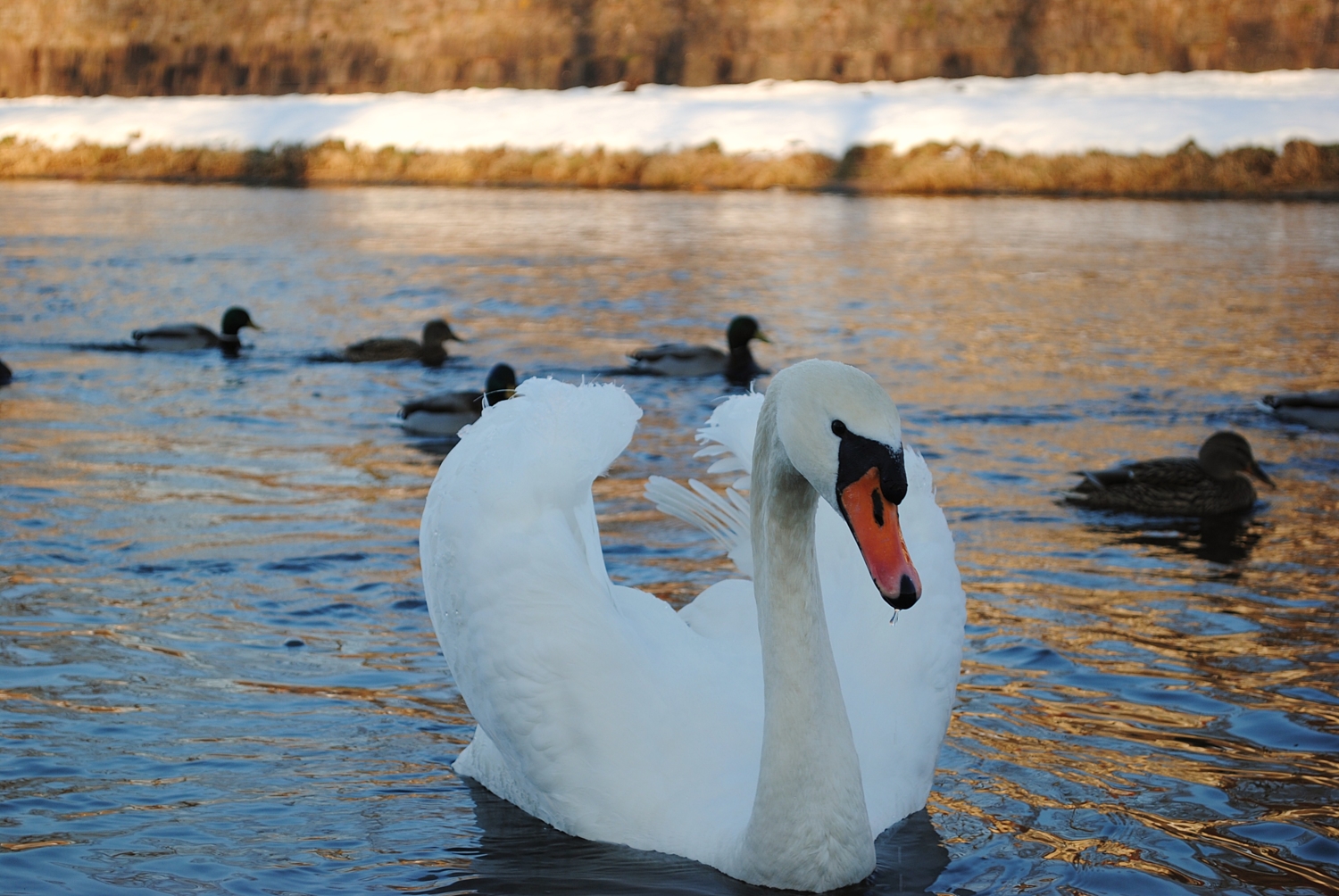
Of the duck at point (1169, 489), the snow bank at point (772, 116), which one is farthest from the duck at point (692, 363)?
the snow bank at point (772, 116)

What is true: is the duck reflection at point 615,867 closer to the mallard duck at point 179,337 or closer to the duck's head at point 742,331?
the duck's head at point 742,331

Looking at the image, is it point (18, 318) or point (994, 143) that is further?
point (994, 143)

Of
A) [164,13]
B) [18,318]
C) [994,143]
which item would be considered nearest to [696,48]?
[994,143]

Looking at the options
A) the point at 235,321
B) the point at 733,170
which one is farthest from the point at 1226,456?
the point at 733,170

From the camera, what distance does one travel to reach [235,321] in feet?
43.3

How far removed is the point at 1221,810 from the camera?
4422mm

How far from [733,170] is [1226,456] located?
2408cm

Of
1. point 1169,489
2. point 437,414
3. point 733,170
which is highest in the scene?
point 733,170

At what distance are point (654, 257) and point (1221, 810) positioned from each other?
15587 mm

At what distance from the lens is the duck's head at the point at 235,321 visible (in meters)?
13.1

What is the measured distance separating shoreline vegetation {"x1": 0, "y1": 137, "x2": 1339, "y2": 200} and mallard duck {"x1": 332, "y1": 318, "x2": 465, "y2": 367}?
61.5ft

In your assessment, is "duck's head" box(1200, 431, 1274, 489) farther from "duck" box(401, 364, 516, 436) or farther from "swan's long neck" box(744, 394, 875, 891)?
"swan's long neck" box(744, 394, 875, 891)

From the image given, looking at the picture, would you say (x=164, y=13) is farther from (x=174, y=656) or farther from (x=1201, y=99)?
(x=174, y=656)

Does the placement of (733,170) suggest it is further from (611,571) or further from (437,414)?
(611,571)
